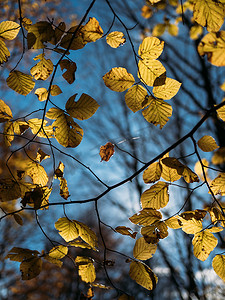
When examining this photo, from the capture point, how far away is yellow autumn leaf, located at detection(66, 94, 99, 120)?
0.49 metres

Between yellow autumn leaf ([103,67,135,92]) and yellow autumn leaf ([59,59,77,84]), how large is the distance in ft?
0.26

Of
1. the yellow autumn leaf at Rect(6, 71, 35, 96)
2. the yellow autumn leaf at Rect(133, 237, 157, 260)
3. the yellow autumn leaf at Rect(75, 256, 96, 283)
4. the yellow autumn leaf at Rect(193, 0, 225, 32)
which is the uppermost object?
the yellow autumn leaf at Rect(193, 0, 225, 32)

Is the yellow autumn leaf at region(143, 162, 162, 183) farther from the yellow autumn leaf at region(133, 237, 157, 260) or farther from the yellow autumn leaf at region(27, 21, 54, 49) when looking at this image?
the yellow autumn leaf at region(27, 21, 54, 49)

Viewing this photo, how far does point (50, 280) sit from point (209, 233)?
8908mm

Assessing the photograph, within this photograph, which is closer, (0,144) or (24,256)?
(24,256)

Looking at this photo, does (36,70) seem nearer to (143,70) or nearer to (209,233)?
(143,70)

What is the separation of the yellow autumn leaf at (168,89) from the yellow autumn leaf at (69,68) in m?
0.19

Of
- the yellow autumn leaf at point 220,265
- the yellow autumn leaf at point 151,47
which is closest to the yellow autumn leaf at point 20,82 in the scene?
the yellow autumn leaf at point 151,47

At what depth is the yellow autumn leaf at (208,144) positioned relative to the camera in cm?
54

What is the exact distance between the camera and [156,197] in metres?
0.52

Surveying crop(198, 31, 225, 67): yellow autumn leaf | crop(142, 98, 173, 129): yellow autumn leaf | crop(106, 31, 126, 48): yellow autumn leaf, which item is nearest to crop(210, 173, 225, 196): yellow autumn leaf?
crop(142, 98, 173, 129): yellow autumn leaf

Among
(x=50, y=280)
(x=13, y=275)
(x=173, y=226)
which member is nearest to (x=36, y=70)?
(x=173, y=226)

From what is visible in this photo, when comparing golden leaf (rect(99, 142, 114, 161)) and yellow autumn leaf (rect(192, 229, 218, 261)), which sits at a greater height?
golden leaf (rect(99, 142, 114, 161))

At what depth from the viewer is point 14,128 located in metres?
0.57
